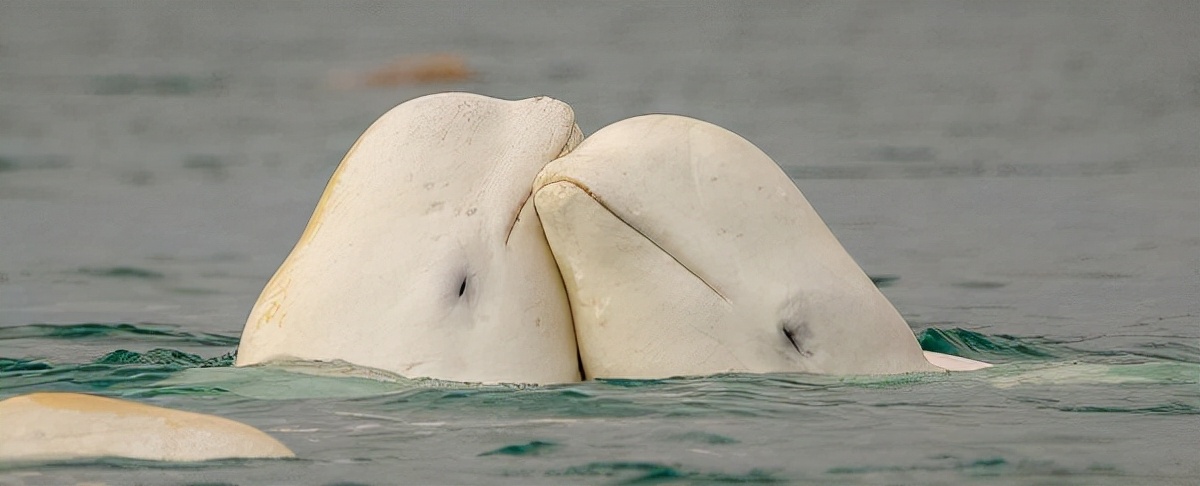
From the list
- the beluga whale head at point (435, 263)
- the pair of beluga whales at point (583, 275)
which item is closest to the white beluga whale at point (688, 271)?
the pair of beluga whales at point (583, 275)

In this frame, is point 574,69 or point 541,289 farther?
point 574,69

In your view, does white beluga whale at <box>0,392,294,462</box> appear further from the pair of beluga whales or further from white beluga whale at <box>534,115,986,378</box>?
white beluga whale at <box>534,115,986,378</box>

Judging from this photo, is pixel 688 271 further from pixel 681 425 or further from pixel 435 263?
pixel 435 263

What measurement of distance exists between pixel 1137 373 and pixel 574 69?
1309cm

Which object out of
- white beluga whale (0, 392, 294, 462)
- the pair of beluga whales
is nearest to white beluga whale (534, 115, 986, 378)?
the pair of beluga whales

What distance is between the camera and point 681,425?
19.2 feet

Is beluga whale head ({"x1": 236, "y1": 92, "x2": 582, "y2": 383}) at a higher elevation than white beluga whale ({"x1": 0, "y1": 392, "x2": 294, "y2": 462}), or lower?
higher

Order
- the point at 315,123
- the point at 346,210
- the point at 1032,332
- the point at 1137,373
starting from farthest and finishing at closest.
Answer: the point at 315,123 → the point at 1032,332 → the point at 1137,373 → the point at 346,210

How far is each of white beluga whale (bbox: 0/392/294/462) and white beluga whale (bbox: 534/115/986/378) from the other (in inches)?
49.7

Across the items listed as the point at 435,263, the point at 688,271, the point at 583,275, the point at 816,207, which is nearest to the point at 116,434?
the point at 435,263

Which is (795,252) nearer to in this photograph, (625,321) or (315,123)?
(625,321)

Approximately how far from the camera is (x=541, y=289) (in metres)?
6.35

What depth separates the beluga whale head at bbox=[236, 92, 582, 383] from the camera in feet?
20.3

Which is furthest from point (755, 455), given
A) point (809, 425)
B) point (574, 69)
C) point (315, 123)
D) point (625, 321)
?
point (574, 69)
